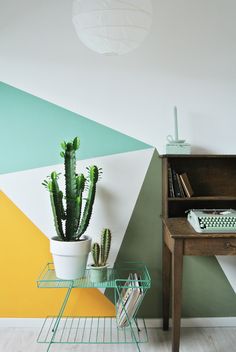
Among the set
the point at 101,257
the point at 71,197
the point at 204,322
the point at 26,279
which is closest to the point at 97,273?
the point at 101,257

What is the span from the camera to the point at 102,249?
2.37 metres

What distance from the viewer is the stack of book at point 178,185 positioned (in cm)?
243

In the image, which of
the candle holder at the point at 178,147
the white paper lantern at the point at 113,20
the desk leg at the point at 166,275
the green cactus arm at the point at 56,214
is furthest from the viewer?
the desk leg at the point at 166,275

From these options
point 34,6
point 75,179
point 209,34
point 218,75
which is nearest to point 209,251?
point 75,179

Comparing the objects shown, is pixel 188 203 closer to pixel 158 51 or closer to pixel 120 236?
pixel 120 236

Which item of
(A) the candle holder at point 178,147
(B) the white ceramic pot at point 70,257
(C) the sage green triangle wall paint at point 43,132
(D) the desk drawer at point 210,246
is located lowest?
(B) the white ceramic pot at point 70,257

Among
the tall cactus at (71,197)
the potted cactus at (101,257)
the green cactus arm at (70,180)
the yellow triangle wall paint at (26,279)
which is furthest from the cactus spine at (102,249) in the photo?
the yellow triangle wall paint at (26,279)

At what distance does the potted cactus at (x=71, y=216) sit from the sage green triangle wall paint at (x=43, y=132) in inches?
8.5

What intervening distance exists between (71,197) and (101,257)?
1.39 feet

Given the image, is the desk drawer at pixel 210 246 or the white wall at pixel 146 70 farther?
the white wall at pixel 146 70

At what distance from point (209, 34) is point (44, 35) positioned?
1.10m

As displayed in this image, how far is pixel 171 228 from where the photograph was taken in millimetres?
2240

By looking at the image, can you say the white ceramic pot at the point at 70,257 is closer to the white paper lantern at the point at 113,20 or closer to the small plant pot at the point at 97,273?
the small plant pot at the point at 97,273

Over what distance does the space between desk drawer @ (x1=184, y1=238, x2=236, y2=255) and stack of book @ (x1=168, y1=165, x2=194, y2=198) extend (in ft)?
1.26
